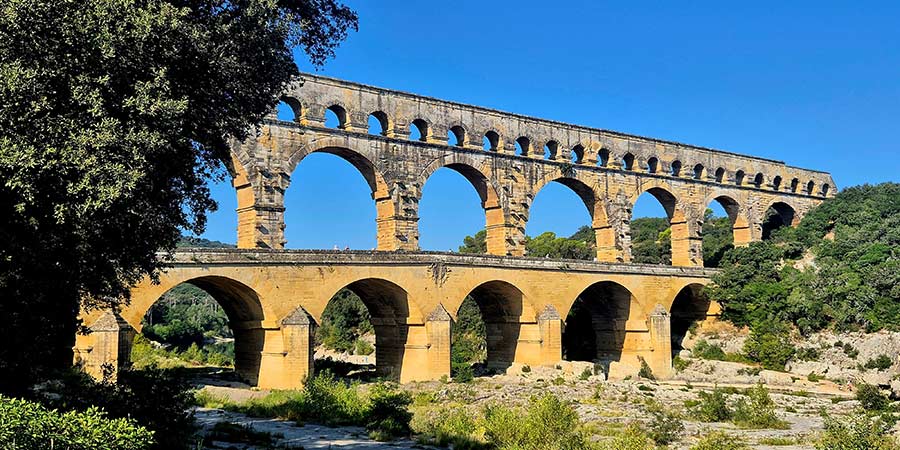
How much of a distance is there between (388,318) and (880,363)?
2008 centimetres

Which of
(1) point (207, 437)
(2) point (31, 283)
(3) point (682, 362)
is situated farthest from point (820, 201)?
(2) point (31, 283)

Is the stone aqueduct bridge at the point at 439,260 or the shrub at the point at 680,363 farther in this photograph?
the shrub at the point at 680,363

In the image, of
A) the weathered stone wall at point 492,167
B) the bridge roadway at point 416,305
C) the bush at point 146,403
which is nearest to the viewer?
the bush at point 146,403

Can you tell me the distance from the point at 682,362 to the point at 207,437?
90.2 ft

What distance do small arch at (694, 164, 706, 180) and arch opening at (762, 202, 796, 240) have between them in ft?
23.2

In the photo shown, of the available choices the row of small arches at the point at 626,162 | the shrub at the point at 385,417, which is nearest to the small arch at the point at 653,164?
the row of small arches at the point at 626,162

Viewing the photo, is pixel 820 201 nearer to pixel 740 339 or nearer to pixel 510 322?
pixel 740 339

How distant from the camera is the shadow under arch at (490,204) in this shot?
3384 centimetres

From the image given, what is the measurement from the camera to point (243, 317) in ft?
85.4

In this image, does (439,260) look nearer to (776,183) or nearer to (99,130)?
(99,130)

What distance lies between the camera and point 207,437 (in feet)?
47.0

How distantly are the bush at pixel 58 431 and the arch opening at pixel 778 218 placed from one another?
43.8 metres

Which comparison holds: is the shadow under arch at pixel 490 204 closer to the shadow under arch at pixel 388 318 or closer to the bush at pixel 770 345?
the shadow under arch at pixel 388 318

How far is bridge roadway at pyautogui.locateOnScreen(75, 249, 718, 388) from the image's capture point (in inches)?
932
